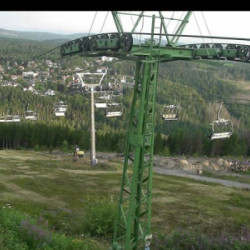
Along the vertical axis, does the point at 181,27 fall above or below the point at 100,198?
above

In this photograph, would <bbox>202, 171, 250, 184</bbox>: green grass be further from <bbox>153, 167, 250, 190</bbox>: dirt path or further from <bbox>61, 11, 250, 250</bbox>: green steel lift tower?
<bbox>61, 11, 250, 250</bbox>: green steel lift tower

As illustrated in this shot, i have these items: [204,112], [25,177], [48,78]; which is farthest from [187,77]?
[25,177]

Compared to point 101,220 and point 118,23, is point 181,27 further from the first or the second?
point 101,220

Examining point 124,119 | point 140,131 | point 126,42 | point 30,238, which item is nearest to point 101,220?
point 30,238

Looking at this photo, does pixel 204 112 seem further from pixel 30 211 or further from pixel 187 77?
pixel 30 211

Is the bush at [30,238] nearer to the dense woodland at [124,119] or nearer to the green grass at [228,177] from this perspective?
the dense woodland at [124,119]

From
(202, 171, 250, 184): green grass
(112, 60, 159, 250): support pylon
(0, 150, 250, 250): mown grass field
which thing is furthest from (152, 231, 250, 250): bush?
(202, 171, 250, 184): green grass
